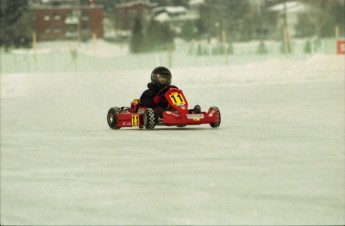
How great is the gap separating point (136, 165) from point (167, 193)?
1.55 meters

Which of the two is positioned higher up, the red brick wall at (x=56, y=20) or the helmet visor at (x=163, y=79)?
the red brick wall at (x=56, y=20)

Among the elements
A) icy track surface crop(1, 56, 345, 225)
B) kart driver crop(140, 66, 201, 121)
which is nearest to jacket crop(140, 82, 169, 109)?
kart driver crop(140, 66, 201, 121)

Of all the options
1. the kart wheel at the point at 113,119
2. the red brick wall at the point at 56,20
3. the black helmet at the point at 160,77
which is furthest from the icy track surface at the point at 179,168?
the red brick wall at the point at 56,20

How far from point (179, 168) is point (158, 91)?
4647 millimetres

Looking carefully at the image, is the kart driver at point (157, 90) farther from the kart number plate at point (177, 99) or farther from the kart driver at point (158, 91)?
the kart number plate at point (177, 99)

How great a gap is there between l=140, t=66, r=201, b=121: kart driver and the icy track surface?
0.39 metres

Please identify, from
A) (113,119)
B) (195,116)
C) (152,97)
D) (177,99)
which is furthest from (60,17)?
(195,116)

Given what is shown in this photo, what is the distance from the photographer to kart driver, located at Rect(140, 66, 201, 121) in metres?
12.2

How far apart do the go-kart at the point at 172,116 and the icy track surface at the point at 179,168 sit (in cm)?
15

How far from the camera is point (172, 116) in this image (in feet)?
38.8

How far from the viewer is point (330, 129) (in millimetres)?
11180

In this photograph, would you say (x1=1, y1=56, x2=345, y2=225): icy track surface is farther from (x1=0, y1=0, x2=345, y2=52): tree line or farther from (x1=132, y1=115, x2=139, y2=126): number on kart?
(x1=0, y1=0, x2=345, y2=52): tree line

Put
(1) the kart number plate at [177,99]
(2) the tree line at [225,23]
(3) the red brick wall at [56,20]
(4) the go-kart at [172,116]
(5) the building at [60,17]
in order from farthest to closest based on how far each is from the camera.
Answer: (5) the building at [60,17]
(3) the red brick wall at [56,20]
(2) the tree line at [225,23]
(1) the kart number plate at [177,99]
(4) the go-kart at [172,116]

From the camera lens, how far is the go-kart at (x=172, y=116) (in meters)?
11.9
